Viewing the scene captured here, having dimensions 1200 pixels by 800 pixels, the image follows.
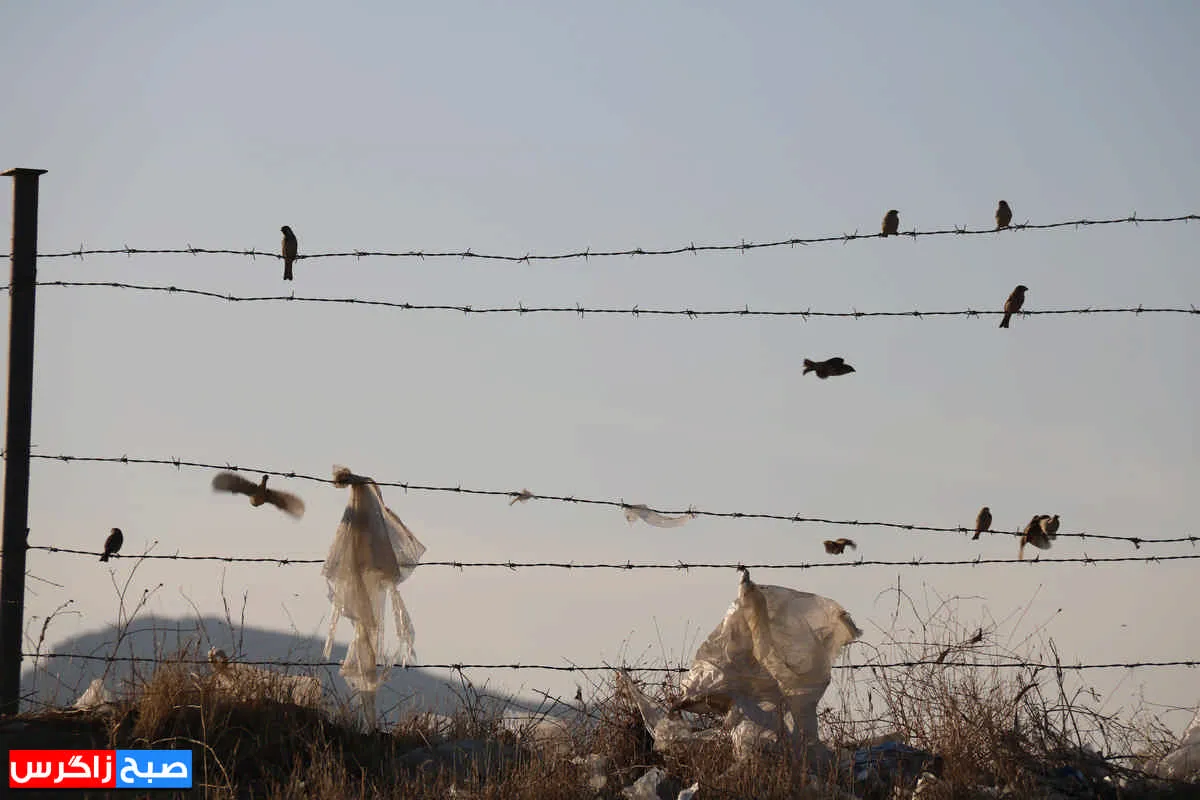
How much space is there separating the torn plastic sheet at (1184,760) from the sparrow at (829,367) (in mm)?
2209

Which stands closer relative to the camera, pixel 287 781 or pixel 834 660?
pixel 287 781

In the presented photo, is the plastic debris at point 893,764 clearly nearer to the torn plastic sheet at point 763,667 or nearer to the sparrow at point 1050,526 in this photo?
the torn plastic sheet at point 763,667

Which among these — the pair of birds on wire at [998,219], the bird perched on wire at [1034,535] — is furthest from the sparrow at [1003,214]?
the bird perched on wire at [1034,535]

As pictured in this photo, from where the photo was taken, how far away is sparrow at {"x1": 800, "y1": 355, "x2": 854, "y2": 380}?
8.16 meters

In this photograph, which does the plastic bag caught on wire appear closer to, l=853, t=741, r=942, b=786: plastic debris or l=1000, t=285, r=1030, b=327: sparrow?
l=853, t=741, r=942, b=786: plastic debris

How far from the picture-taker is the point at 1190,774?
6.99 m

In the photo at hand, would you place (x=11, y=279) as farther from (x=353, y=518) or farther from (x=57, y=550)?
(x=353, y=518)

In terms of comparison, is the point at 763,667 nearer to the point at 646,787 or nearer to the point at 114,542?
the point at 646,787

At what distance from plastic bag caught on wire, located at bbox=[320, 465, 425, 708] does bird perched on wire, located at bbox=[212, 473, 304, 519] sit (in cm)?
29

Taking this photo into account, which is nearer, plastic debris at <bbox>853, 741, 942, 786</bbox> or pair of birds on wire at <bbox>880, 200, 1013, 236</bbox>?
plastic debris at <bbox>853, 741, 942, 786</bbox>

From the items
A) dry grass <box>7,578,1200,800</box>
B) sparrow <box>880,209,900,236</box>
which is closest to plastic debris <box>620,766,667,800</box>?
dry grass <box>7,578,1200,800</box>

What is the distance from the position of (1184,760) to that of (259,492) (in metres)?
4.01

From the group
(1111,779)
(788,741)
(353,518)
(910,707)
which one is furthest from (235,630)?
(1111,779)

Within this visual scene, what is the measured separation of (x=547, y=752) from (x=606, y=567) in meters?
0.80
